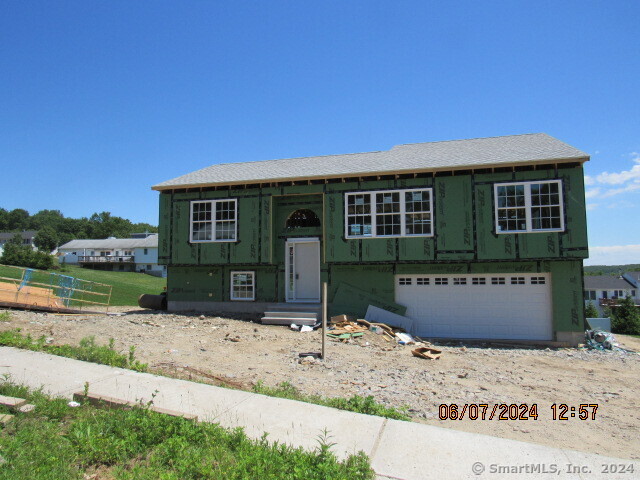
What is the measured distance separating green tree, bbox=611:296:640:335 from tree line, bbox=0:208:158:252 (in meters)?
110

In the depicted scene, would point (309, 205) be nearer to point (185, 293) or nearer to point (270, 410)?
point (185, 293)

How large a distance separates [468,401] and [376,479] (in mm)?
4050

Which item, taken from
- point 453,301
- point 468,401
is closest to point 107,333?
point 468,401

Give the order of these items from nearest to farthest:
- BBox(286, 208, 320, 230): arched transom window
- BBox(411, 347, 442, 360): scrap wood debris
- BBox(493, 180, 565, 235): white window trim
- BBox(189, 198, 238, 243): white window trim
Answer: BBox(411, 347, 442, 360): scrap wood debris, BBox(493, 180, 565, 235): white window trim, BBox(189, 198, 238, 243): white window trim, BBox(286, 208, 320, 230): arched transom window

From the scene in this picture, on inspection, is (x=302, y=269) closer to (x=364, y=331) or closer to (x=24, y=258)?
(x=364, y=331)

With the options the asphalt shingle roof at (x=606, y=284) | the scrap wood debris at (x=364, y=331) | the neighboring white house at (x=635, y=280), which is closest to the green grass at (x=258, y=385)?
the scrap wood debris at (x=364, y=331)

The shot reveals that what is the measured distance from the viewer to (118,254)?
70938 mm

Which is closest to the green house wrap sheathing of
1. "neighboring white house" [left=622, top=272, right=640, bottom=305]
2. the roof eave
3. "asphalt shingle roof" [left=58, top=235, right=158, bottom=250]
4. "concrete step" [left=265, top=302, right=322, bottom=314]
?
the roof eave

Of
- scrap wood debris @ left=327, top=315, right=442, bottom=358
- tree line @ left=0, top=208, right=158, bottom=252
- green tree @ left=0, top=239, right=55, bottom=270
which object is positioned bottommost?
scrap wood debris @ left=327, top=315, right=442, bottom=358

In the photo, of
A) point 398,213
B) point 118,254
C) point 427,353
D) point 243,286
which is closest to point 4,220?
point 118,254

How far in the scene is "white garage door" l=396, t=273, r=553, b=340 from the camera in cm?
1434

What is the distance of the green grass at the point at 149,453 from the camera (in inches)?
143

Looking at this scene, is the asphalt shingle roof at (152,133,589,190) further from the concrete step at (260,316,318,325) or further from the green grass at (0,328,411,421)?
the green grass at (0,328,411,421)

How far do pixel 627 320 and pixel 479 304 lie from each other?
1591cm
